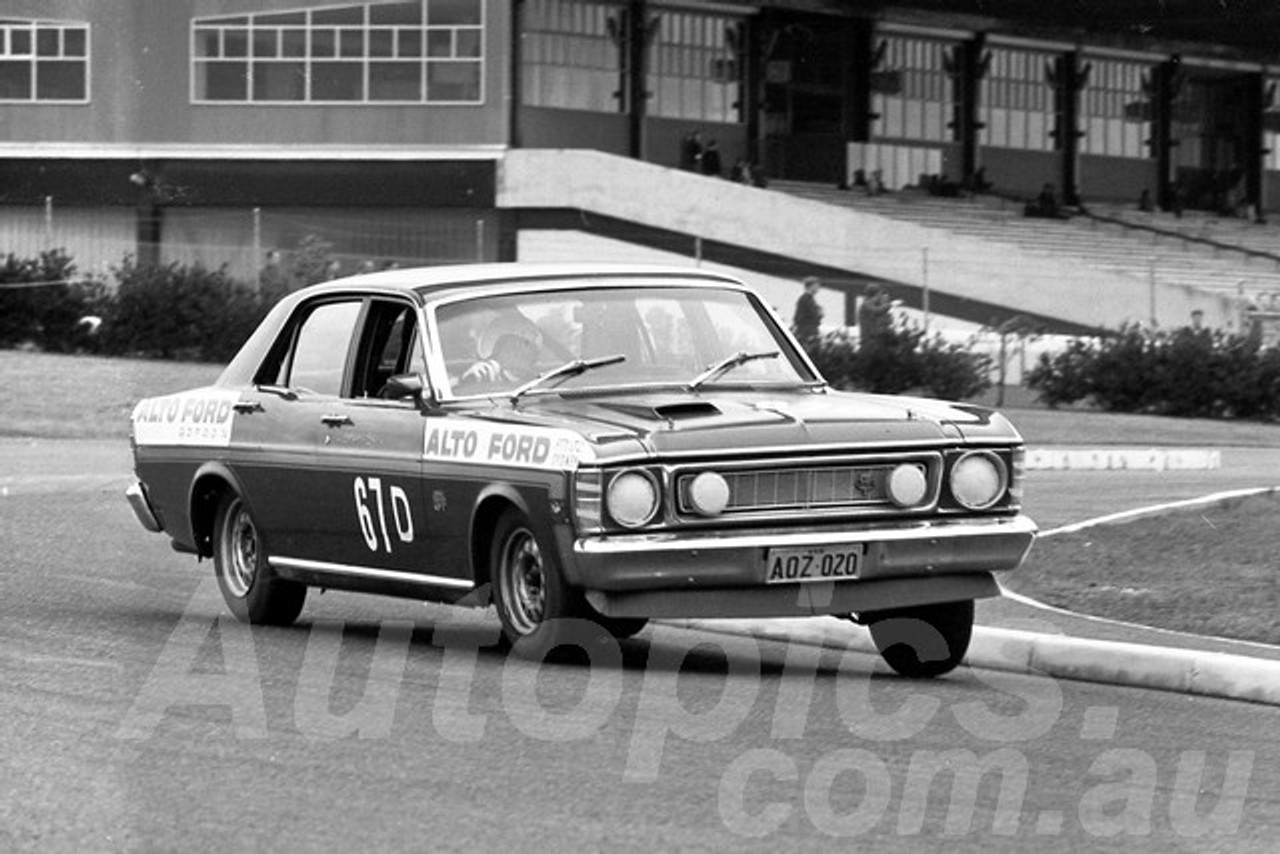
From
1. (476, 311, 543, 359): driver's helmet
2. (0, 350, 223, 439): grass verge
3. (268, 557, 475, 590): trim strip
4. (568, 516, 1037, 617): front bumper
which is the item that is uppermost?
(476, 311, 543, 359): driver's helmet

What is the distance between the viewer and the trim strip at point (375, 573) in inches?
446

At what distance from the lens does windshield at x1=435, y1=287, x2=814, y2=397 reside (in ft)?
38.3

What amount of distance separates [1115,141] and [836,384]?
36.2 metres

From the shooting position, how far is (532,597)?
10.9 metres

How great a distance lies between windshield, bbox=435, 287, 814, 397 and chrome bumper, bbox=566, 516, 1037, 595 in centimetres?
127

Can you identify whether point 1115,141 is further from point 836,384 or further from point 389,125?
point 836,384

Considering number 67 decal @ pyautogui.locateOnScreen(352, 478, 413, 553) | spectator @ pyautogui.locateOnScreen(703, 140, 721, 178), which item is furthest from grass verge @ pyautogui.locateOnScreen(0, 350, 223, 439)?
number 67 decal @ pyautogui.locateOnScreen(352, 478, 413, 553)

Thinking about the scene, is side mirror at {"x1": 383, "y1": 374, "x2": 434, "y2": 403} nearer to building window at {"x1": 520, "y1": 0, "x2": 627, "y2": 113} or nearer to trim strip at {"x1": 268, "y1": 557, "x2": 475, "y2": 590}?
trim strip at {"x1": 268, "y1": 557, "x2": 475, "y2": 590}

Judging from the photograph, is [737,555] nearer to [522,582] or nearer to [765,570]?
[765,570]

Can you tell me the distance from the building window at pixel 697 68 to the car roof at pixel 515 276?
4716 cm

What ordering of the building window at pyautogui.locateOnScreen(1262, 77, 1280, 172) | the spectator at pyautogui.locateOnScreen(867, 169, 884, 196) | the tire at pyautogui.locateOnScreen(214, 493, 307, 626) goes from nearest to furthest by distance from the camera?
the tire at pyautogui.locateOnScreen(214, 493, 307, 626) → the spectator at pyautogui.locateOnScreen(867, 169, 884, 196) → the building window at pyautogui.locateOnScreen(1262, 77, 1280, 172)

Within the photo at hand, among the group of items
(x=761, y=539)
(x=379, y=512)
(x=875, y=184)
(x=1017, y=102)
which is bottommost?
(x=875, y=184)

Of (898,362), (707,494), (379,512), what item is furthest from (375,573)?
(898,362)

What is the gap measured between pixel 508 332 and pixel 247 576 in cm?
196
